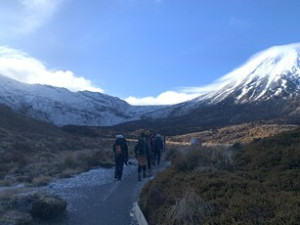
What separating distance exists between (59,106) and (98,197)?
366 feet

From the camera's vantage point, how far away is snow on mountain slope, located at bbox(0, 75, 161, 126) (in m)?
111

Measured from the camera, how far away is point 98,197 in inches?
528

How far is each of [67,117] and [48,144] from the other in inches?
3272

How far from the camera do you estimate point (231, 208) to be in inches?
271

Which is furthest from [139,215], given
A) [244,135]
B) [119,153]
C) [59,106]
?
[59,106]

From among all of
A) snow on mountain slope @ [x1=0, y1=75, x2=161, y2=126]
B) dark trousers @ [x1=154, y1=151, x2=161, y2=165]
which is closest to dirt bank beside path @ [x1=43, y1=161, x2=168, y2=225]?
dark trousers @ [x1=154, y1=151, x2=161, y2=165]

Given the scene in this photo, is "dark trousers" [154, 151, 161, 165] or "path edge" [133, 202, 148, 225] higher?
"dark trousers" [154, 151, 161, 165]

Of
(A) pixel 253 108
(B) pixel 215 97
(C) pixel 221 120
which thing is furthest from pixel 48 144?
(B) pixel 215 97

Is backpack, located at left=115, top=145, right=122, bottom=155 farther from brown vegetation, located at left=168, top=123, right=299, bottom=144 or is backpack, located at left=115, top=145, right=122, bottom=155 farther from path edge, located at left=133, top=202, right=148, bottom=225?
brown vegetation, located at left=168, top=123, right=299, bottom=144

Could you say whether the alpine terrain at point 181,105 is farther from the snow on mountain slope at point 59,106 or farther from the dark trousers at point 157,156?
the dark trousers at point 157,156

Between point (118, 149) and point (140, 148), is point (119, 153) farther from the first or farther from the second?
point (140, 148)

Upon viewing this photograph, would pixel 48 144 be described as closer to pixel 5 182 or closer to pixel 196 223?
pixel 5 182

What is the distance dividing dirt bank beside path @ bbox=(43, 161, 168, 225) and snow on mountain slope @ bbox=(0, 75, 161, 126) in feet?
284

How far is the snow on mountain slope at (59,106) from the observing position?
11112 cm
